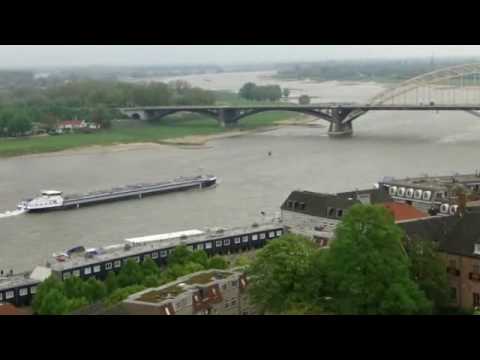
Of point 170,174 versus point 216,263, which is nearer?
point 216,263

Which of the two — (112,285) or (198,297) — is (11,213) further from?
(198,297)

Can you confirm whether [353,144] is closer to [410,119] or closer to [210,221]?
[410,119]

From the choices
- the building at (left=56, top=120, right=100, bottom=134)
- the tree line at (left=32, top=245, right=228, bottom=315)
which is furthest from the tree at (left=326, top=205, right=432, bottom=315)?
the building at (left=56, top=120, right=100, bottom=134)

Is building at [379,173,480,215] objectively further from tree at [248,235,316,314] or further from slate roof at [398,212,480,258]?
tree at [248,235,316,314]

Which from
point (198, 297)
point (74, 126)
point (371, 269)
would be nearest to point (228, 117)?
point (74, 126)
